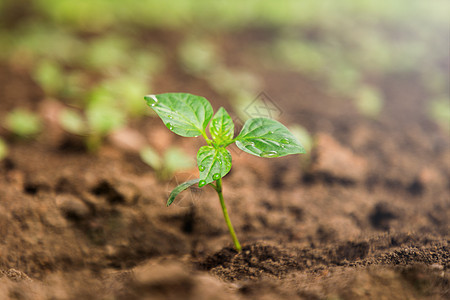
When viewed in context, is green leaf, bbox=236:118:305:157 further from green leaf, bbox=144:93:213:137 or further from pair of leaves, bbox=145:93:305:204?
green leaf, bbox=144:93:213:137

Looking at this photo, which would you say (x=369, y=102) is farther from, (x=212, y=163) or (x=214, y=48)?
(x=212, y=163)

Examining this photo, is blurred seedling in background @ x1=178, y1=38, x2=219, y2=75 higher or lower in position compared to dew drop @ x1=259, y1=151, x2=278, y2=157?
higher

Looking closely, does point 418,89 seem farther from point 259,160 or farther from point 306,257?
point 306,257

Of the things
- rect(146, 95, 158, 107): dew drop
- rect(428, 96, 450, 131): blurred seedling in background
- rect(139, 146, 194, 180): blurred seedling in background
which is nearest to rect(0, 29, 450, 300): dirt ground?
rect(139, 146, 194, 180): blurred seedling in background

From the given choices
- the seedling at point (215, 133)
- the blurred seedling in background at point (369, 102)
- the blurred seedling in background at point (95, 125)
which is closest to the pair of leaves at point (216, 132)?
the seedling at point (215, 133)

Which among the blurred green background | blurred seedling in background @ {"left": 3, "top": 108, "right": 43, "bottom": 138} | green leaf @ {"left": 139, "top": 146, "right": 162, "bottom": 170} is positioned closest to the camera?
green leaf @ {"left": 139, "top": 146, "right": 162, "bottom": 170}

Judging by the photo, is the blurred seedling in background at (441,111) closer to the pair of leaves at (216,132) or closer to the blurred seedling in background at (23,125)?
the pair of leaves at (216,132)

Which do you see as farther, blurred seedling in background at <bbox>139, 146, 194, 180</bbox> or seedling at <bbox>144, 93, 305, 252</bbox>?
blurred seedling in background at <bbox>139, 146, 194, 180</bbox>

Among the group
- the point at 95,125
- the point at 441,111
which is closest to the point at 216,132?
the point at 95,125
